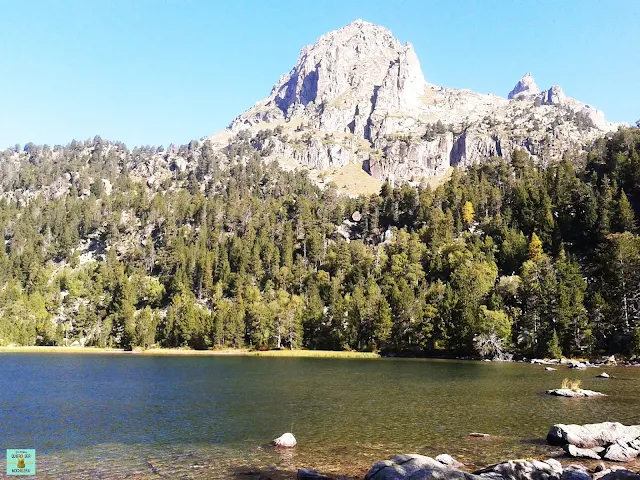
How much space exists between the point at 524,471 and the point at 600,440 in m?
11.9

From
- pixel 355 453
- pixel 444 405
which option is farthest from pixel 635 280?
pixel 355 453

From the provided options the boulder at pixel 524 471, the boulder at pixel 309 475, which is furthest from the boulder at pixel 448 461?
the boulder at pixel 309 475

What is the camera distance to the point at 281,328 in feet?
439

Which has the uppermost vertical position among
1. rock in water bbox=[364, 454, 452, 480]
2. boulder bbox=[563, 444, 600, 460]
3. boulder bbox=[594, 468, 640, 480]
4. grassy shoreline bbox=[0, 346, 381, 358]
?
boulder bbox=[594, 468, 640, 480]

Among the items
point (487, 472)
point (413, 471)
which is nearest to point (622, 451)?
point (487, 472)

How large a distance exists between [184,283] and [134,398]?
120 meters

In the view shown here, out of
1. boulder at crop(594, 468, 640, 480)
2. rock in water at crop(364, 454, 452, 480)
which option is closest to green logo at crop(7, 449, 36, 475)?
rock in water at crop(364, 454, 452, 480)

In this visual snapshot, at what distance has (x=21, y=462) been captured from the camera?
2759 cm

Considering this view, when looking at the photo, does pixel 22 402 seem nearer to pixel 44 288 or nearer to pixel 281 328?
pixel 281 328

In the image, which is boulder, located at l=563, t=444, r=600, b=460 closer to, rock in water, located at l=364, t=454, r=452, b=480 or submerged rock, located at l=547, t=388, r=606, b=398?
rock in water, located at l=364, t=454, r=452, b=480

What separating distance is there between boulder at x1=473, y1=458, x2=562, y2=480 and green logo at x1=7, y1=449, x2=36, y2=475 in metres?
24.6

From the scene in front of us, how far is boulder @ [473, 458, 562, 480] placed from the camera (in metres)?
23.0

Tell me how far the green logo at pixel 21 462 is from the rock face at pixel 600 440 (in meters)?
32.2

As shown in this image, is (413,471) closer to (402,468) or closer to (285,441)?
(402,468)
